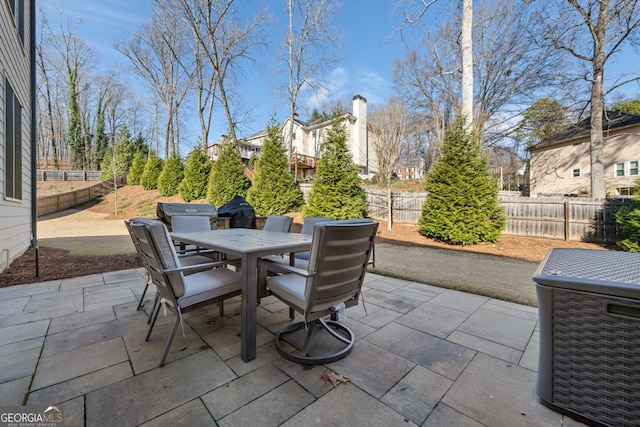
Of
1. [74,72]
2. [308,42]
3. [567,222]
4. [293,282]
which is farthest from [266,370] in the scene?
[74,72]

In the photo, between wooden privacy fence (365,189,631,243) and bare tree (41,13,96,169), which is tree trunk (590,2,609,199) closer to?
wooden privacy fence (365,189,631,243)

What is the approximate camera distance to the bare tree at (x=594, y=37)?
27.7 feet

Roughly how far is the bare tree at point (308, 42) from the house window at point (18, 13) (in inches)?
362

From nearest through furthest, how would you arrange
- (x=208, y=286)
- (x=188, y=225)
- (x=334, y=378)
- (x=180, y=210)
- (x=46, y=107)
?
(x=334, y=378)
(x=208, y=286)
(x=188, y=225)
(x=180, y=210)
(x=46, y=107)

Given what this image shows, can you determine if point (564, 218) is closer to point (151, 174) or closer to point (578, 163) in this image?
point (578, 163)

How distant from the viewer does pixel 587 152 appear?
14.9m

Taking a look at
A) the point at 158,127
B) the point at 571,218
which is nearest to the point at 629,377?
the point at 571,218

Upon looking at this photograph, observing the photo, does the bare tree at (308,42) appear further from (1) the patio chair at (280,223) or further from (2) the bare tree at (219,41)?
(1) the patio chair at (280,223)

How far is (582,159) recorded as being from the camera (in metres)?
15.2

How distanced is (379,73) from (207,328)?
16.7 meters

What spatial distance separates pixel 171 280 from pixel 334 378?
126 cm

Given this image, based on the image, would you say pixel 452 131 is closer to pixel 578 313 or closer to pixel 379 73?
pixel 578 313

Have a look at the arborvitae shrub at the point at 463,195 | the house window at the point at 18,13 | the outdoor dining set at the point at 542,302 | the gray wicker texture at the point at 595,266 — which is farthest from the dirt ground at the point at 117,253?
the gray wicker texture at the point at 595,266

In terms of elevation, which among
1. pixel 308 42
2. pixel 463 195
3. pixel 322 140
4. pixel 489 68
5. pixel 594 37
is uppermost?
pixel 308 42
